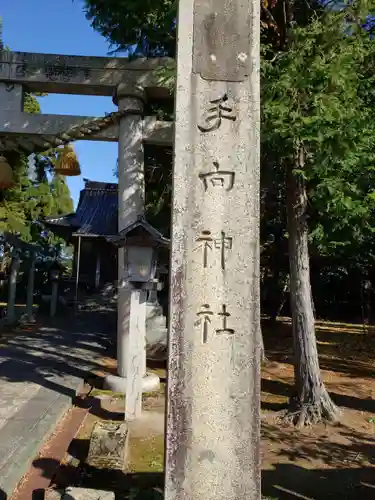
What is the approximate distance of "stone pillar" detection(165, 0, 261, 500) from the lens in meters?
2.77

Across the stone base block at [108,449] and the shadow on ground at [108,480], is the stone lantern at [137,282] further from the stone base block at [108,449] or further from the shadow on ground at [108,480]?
the shadow on ground at [108,480]

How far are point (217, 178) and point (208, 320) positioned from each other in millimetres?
919

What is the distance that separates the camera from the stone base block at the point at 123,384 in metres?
7.65

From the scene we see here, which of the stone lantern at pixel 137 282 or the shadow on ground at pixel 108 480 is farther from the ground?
the stone lantern at pixel 137 282

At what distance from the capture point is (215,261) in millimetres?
2896

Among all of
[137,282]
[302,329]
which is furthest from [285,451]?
[137,282]

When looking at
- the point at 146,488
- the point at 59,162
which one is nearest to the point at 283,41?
the point at 59,162

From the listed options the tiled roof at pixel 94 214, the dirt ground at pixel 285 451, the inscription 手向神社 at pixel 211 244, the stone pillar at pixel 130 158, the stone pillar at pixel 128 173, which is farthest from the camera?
the tiled roof at pixel 94 214

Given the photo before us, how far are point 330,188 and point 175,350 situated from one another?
3641mm

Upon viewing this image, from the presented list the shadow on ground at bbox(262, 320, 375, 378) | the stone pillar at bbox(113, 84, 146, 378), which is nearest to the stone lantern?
the stone pillar at bbox(113, 84, 146, 378)

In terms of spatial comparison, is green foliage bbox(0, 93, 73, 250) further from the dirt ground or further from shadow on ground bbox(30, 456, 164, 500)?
shadow on ground bbox(30, 456, 164, 500)

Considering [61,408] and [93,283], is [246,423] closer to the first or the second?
[61,408]

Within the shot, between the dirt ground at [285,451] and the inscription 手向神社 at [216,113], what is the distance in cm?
319

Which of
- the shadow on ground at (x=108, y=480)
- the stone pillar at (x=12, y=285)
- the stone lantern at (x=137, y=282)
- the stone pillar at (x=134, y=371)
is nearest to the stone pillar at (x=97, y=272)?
the stone pillar at (x=12, y=285)
